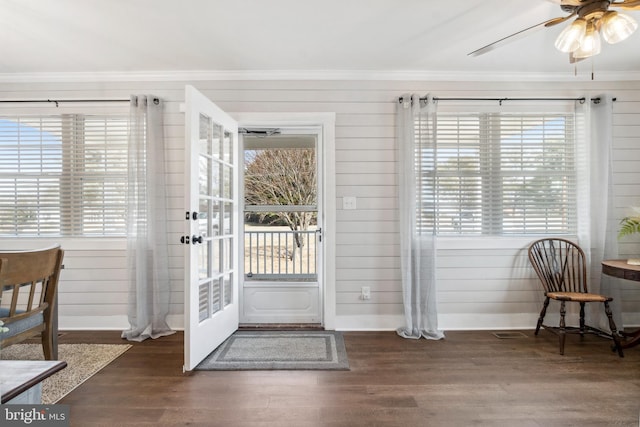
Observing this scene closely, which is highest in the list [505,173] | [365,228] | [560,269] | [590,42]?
[590,42]

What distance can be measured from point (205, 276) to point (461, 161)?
2.58m

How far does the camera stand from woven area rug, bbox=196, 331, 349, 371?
8.09ft

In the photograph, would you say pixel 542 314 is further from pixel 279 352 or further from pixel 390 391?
pixel 279 352

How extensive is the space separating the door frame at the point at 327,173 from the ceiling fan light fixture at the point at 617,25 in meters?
2.01

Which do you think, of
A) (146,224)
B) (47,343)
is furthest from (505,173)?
(47,343)

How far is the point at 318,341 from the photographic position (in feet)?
9.68

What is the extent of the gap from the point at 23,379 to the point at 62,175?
281cm

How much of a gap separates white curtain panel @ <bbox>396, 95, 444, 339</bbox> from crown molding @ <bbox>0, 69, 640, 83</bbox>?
13.0 inches

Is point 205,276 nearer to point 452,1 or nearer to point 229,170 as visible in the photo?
point 229,170

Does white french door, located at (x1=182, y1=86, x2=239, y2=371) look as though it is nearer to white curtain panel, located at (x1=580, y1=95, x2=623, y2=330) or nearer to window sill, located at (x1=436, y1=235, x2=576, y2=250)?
window sill, located at (x1=436, y1=235, x2=576, y2=250)

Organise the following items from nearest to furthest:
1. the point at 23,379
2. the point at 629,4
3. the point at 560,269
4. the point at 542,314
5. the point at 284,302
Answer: the point at 23,379
the point at 629,4
the point at 542,314
the point at 560,269
the point at 284,302

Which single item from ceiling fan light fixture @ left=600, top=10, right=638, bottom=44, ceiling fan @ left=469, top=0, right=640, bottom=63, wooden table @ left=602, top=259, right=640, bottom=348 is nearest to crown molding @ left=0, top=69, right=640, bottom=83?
ceiling fan @ left=469, top=0, right=640, bottom=63

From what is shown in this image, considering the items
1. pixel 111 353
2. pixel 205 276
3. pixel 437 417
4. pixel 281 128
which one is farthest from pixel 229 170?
pixel 437 417

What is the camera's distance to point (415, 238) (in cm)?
311
